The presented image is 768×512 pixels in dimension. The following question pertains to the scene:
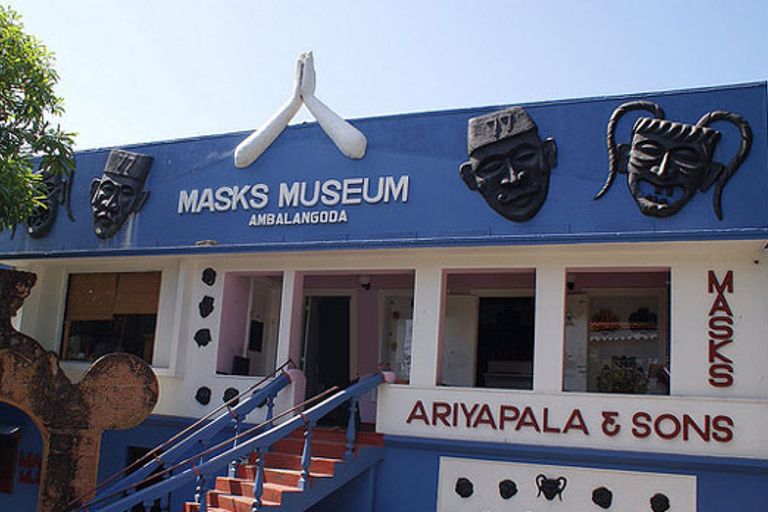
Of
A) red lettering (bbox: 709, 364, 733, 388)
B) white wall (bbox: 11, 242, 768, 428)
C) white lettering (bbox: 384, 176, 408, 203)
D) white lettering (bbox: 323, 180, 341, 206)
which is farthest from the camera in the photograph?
white lettering (bbox: 323, 180, 341, 206)

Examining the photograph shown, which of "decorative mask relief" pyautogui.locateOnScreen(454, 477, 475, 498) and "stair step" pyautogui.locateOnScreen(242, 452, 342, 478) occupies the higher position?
"stair step" pyautogui.locateOnScreen(242, 452, 342, 478)

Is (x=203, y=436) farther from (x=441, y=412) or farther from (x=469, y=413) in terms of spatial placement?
(x=469, y=413)

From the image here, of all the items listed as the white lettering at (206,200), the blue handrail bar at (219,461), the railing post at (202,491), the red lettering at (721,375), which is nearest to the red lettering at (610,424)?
the red lettering at (721,375)

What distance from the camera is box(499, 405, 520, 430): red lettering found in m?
10.3

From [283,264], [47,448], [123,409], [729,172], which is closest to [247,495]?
[123,409]

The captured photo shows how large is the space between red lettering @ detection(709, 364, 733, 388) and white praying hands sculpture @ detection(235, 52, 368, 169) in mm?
5810

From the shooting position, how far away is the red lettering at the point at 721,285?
988 cm

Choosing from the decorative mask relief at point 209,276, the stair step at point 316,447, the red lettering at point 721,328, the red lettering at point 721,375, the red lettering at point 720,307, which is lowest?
the stair step at point 316,447

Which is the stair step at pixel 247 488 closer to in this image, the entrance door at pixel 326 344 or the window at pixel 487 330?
the entrance door at pixel 326 344

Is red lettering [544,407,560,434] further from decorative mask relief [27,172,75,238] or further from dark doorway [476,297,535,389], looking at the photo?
decorative mask relief [27,172,75,238]

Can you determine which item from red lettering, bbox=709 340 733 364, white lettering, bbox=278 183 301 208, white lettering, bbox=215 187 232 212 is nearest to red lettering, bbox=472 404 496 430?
red lettering, bbox=709 340 733 364

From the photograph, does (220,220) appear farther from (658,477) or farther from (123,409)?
(658,477)

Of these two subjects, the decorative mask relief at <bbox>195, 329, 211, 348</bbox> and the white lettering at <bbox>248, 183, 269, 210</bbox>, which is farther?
the white lettering at <bbox>248, 183, 269, 210</bbox>

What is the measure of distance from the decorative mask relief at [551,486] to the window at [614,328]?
2.51 metres
